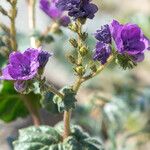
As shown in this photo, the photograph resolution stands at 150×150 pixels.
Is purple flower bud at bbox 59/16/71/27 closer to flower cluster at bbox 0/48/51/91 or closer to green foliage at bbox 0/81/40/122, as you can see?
green foliage at bbox 0/81/40/122

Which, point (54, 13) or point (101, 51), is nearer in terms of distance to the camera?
point (101, 51)

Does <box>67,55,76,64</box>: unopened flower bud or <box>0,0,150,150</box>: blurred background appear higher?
<box>0,0,150,150</box>: blurred background

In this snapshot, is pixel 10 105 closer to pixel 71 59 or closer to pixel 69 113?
pixel 69 113

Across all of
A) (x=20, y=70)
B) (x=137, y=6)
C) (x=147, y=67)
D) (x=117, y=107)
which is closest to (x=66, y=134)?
(x=20, y=70)

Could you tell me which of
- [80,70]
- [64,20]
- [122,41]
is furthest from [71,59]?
[64,20]

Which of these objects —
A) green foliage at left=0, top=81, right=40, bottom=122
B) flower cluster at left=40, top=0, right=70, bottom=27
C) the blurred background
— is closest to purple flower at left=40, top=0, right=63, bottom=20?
flower cluster at left=40, top=0, right=70, bottom=27

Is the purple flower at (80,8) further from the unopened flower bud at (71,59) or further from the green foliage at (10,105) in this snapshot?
the green foliage at (10,105)

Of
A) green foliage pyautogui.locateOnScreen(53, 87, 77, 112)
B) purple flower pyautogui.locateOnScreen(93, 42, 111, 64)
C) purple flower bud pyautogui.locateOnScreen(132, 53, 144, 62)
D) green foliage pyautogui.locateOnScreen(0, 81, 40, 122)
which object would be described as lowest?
green foliage pyautogui.locateOnScreen(53, 87, 77, 112)
